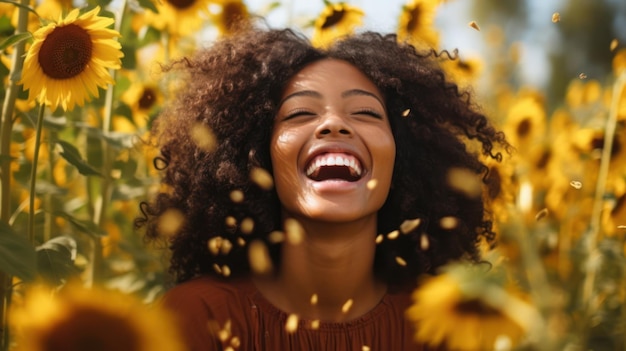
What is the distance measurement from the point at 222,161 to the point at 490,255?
0.75 metres

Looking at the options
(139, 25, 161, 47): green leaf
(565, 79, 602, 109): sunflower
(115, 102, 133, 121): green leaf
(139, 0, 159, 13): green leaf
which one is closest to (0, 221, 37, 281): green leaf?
(139, 0, 159, 13): green leaf

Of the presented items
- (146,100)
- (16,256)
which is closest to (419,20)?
(146,100)

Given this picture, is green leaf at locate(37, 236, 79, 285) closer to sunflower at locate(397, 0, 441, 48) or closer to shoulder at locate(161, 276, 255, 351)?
shoulder at locate(161, 276, 255, 351)

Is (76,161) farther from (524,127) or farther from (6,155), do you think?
(524,127)

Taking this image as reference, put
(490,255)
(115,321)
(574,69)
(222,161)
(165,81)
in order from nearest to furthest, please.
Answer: (115,321) → (222,161) → (490,255) → (165,81) → (574,69)

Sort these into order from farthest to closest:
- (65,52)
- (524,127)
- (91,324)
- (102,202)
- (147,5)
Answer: (524,127), (102,202), (147,5), (65,52), (91,324)

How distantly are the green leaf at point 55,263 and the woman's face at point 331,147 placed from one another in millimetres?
410

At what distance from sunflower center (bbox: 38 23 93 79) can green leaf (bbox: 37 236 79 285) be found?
1.00 feet

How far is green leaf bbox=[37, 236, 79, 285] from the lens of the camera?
1672 mm

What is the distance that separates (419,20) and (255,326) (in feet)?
4.00

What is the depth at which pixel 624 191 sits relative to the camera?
2441mm

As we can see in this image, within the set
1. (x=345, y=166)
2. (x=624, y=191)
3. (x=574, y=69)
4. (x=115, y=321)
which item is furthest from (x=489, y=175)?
(x=574, y=69)

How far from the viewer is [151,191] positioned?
2.53m

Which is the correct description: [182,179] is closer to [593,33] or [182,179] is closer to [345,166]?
[345,166]
